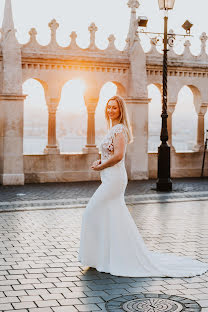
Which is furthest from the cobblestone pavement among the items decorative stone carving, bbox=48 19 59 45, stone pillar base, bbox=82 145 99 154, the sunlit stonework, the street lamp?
decorative stone carving, bbox=48 19 59 45

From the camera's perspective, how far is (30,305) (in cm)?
566

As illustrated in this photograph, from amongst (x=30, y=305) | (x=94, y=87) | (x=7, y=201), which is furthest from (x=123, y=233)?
(x=94, y=87)

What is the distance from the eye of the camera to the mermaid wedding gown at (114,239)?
692 cm

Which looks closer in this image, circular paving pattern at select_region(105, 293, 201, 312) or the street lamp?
circular paving pattern at select_region(105, 293, 201, 312)

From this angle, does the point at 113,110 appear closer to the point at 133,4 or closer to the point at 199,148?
the point at 133,4

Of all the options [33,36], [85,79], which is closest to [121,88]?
[85,79]

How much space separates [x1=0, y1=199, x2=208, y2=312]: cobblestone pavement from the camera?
5.90m

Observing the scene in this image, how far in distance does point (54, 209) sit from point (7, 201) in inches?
55.8

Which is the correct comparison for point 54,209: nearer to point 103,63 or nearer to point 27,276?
point 27,276

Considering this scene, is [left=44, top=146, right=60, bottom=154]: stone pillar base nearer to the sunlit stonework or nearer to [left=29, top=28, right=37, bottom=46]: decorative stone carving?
the sunlit stonework

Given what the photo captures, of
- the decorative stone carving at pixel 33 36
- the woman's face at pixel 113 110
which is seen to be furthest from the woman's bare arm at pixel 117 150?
the decorative stone carving at pixel 33 36

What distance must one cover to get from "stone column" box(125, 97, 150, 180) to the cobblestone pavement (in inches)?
243

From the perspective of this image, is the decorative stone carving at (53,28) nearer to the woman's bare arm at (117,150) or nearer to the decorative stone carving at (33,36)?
the decorative stone carving at (33,36)

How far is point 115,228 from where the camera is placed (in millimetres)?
7012
